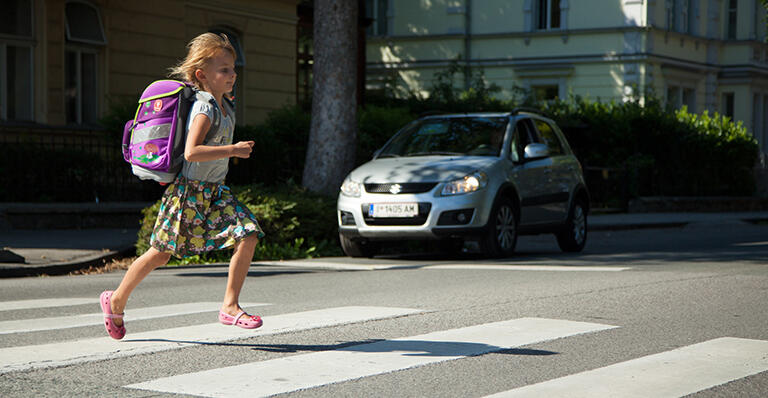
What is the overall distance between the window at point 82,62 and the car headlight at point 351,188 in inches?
355

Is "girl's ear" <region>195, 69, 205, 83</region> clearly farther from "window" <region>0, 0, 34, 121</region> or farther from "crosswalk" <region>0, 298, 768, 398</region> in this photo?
"window" <region>0, 0, 34, 121</region>

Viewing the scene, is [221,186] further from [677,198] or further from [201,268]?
[677,198]

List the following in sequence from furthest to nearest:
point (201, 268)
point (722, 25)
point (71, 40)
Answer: point (722, 25), point (71, 40), point (201, 268)

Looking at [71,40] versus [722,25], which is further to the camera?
[722,25]

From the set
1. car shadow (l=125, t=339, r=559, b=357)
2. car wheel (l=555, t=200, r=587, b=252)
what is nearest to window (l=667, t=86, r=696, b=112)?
car wheel (l=555, t=200, r=587, b=252)

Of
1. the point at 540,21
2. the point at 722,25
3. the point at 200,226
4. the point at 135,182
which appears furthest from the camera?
the point at 722,25

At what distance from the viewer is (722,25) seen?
42781 mm

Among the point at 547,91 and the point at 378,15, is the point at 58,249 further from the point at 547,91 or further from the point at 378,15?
the point at 378,15

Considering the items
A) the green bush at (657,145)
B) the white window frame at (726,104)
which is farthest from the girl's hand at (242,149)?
the white window frame at (726,104)

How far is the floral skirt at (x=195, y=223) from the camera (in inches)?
235

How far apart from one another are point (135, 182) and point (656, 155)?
50.8 ft

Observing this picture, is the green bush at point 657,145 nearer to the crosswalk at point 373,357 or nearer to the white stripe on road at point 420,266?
the white stripe on road at point 420,266

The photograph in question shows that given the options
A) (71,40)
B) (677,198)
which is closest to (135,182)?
(71,40)

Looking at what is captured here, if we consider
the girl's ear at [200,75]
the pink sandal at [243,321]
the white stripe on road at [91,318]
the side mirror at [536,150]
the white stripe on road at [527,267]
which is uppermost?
the girl's ear at [200,75]
